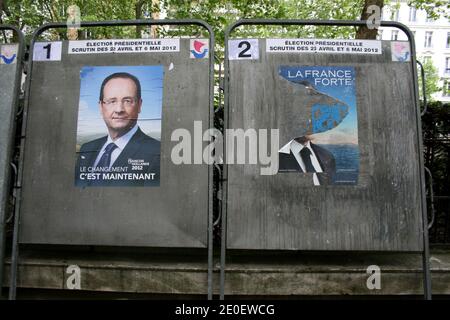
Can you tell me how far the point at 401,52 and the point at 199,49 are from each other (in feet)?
6.39

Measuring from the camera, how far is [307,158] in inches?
134

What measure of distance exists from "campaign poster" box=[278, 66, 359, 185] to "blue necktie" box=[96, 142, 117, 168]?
62.5 inches

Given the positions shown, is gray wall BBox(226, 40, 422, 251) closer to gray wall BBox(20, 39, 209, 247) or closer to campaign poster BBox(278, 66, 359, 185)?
campaign poster BBox(278, 66, 359, 185)

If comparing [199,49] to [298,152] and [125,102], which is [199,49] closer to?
[125,102]

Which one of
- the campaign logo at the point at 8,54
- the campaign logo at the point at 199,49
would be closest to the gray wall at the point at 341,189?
the campaign logo at the point at 199,49

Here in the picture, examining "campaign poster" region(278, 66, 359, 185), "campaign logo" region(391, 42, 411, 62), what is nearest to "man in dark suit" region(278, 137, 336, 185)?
"campaign poster" region(278, 66, 359, 185)

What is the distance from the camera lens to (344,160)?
11.2 ft

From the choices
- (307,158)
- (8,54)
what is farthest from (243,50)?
(8,54)

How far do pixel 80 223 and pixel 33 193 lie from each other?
1.76 feet

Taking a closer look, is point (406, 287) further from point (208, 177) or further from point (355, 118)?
point (208, 177)

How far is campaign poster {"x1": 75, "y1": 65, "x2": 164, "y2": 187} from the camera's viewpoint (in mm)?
3422

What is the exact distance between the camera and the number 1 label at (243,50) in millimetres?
3510

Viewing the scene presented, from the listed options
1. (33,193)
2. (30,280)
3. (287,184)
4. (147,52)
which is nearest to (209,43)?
(147,52)

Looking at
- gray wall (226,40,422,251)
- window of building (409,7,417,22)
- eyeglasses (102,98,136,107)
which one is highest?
window of building (409,7,417,22)
